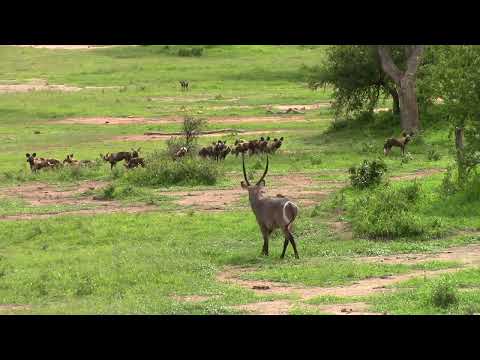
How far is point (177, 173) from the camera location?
70.8ft

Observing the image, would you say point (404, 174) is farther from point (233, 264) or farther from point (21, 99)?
point (21, 99)

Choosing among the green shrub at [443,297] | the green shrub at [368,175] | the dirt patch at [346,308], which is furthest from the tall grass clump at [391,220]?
the green shrub at [443,297]

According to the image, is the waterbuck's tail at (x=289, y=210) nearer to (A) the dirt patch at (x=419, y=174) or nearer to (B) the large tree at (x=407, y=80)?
(A) the dirt patch at (x=419, y=174)

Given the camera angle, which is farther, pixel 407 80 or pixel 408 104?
pixel 408 104

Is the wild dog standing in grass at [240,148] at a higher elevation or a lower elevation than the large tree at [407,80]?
lower

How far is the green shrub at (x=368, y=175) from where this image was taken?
1822cm

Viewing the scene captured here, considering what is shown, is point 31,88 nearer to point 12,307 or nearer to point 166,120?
point 166,120

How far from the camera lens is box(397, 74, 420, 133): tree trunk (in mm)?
28047

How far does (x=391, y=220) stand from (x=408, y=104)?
1544 centimetres

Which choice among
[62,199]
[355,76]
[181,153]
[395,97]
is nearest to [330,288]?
[62,199]

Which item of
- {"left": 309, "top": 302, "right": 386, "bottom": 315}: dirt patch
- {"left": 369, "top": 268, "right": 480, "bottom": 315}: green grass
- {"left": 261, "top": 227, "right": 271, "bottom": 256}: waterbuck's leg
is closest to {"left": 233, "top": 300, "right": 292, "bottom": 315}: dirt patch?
{"left": 309, "top": 302, "right": 386, "bottom": 315}: dirt patch

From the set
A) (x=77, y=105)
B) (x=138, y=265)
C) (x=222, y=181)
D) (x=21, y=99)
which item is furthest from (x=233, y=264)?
(x=21, y=99)

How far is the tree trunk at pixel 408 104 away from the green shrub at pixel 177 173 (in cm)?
905

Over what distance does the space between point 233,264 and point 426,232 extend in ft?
11.0
